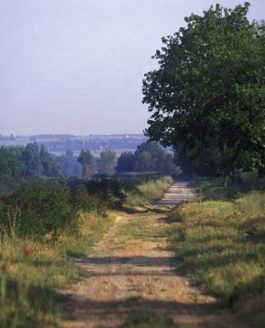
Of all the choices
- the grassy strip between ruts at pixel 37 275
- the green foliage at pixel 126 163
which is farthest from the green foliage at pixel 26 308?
the green foliage at pixel 126 163

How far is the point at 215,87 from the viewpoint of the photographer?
31.9 metres

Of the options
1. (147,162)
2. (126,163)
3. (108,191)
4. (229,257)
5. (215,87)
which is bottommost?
(126,163)

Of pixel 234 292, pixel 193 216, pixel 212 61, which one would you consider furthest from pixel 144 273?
pixel 212 61

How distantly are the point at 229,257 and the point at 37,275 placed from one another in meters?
4.40

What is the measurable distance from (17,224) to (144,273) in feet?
16.6

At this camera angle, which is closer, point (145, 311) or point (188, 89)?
point (145, 311)

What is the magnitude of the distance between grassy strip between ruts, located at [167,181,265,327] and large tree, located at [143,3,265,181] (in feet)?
20.0

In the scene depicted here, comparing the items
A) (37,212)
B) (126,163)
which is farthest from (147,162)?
(37,212)

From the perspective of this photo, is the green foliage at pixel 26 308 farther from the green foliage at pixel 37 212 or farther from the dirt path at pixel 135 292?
the green foliage at pixel 37 212

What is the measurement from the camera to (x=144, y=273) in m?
14.1

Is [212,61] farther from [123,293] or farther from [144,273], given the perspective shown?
[123,293]

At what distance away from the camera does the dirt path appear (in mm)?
9250

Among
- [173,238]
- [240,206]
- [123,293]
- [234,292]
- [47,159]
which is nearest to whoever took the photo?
[234,292]

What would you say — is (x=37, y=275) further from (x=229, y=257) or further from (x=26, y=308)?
(x=229, y=257)
